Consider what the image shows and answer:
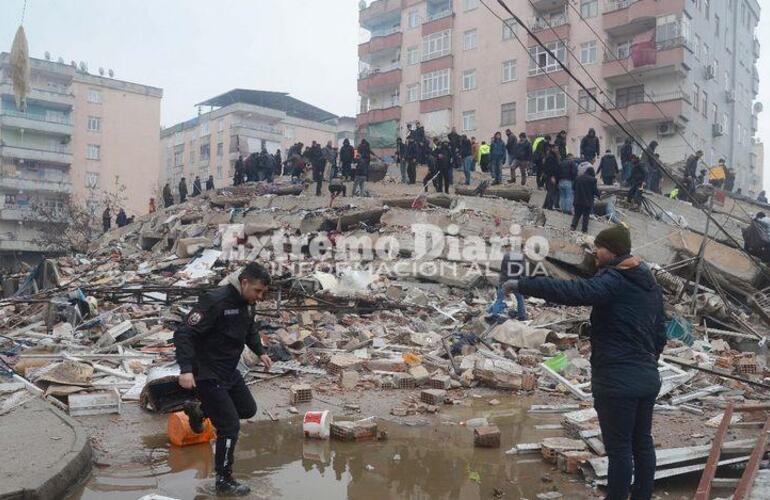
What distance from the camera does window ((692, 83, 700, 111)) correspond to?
2947cm

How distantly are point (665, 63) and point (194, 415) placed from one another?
28699 mm

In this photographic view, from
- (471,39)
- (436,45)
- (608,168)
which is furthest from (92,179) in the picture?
(608,168)

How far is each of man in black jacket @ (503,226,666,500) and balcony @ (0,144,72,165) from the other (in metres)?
49.1

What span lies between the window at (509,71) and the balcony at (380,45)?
8.78m

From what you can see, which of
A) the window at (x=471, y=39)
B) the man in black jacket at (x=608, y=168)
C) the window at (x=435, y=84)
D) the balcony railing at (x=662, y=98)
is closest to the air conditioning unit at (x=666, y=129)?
the balcony railing at (x=662, y=98)

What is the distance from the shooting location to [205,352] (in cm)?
376

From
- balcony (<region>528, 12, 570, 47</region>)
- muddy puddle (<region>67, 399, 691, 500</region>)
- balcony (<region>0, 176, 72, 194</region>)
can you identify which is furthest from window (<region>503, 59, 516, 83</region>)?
balcony (<region>0, 176, 72, 194</region>)

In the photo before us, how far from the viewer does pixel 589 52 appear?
99.2ft

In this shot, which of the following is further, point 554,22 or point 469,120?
point 469,120

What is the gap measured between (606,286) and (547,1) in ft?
106

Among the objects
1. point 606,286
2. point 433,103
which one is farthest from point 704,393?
point 433,103

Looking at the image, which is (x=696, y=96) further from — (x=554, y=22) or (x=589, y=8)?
(x=554, y=22)

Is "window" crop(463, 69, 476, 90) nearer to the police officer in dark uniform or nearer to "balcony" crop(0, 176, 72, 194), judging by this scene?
"balcony" crop(0, 176, 72, 194)

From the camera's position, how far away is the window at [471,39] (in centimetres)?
3531
